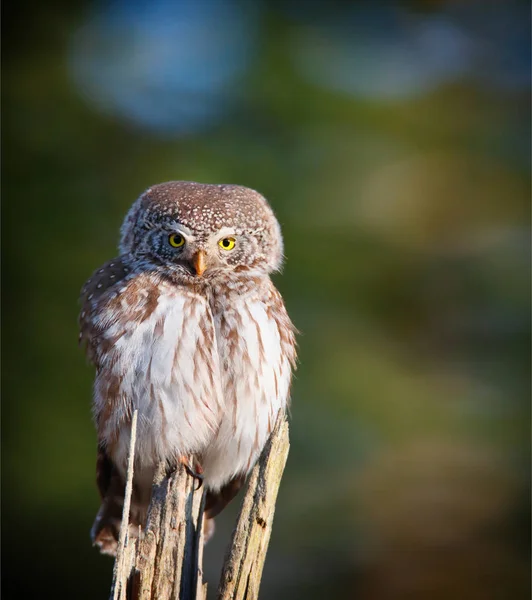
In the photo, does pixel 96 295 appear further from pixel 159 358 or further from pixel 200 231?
pixel 200 231

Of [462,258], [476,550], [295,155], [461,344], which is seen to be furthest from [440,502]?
[295,155]

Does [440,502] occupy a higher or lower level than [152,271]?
higher

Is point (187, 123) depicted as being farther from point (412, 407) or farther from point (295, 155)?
point (412, 407)

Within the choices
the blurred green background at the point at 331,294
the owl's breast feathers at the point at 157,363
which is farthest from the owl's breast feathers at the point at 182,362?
the blurred green background at the point at 331,294

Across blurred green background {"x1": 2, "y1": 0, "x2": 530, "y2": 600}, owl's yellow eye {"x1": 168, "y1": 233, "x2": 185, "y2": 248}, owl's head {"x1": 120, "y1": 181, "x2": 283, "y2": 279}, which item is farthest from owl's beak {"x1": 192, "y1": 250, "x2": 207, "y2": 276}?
blurred green background {"x1": 2, "y1": 0, "x2": 530, "y2": 600}

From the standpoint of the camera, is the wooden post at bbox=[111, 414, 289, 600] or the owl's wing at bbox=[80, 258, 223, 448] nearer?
the wooden post at bbox=[111, 414, 289, 600]

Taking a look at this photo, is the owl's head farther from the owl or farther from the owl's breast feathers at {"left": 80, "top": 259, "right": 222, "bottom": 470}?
the owl's breast feathers at {"left": 80, "top": 259, "right": 222, "bottom": 470}
